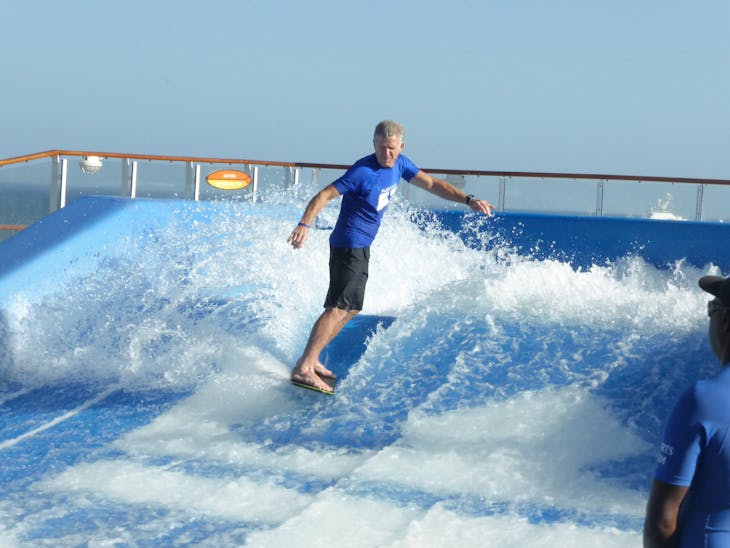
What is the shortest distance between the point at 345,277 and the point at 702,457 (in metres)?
3.24

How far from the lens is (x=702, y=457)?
1578mm

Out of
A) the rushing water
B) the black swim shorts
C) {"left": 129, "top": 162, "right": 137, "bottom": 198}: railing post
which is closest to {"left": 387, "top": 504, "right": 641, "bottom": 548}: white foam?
the rushing water

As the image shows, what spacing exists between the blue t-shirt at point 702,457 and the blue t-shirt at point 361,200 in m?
3.21

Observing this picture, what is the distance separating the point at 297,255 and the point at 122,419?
2.03 meters

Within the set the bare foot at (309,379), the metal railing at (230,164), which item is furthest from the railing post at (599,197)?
the bare foot at (309,379)

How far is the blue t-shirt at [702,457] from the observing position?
1541 millimetres

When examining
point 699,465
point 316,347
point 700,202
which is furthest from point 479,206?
point 700,202

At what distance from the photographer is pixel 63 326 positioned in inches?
224

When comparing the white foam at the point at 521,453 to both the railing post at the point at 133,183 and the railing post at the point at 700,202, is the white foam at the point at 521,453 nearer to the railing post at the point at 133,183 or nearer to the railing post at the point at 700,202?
the railing post at the point at 700,202

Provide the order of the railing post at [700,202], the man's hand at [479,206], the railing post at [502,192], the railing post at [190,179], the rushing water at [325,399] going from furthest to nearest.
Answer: the railing post at [190,179] → the railing post at [502,192] → the railing post at [700,202] → the man's hand at [479,206] → the rushing water at [325,399]

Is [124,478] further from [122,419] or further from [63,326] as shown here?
[63,326]

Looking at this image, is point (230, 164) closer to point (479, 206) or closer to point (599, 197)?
point (599, 197)

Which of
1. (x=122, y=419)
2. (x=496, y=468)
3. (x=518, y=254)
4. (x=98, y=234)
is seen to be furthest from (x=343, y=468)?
(x=518, y=254)

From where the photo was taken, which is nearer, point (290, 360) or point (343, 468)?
point (343, 468)
